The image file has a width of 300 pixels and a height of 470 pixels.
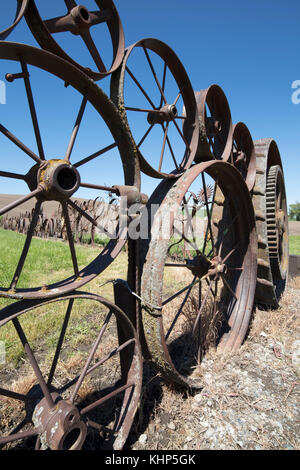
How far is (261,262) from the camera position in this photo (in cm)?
350

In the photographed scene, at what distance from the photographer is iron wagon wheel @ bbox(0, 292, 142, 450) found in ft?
5.17

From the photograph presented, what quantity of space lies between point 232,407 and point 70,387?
57.9 inches

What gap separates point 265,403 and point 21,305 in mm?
2119

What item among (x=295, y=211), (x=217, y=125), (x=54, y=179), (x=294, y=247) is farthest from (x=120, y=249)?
(x=295, y=211)

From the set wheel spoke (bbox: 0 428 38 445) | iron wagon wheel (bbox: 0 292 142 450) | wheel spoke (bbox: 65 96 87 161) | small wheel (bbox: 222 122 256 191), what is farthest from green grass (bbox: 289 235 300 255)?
wheel spoke (bbox: 0 428 38 445)

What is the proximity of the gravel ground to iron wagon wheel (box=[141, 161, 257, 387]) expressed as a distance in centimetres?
19

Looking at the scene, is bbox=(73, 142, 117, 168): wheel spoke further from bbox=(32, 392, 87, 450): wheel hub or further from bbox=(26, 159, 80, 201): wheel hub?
bbox=(32, 392, 87, 450): wheel hub

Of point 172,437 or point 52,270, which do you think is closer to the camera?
point 172,437

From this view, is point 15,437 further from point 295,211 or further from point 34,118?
point 295,211

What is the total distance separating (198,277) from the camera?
292 centimetres

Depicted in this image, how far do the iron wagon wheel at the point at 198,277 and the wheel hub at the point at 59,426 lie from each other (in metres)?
0.67

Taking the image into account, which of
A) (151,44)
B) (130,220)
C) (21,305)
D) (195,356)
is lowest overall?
(195,356)
